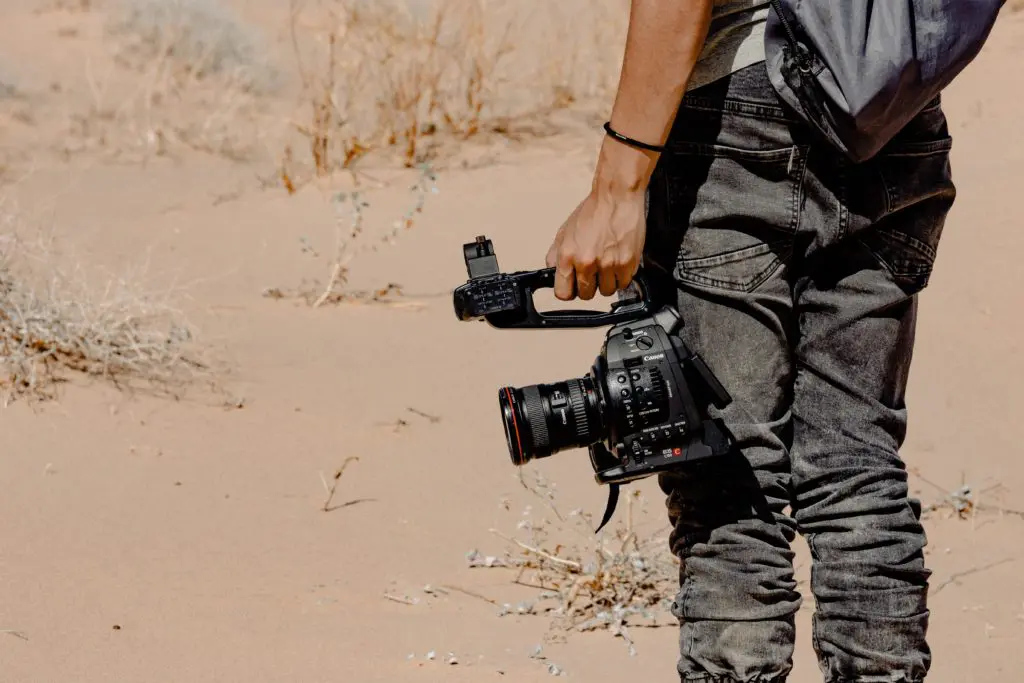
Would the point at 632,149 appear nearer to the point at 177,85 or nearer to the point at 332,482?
the point at 332,482

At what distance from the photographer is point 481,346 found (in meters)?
4.69

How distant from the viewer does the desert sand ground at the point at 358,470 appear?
2789 millimetres

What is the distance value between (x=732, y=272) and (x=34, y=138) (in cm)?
627

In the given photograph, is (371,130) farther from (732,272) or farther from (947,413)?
(732,272)

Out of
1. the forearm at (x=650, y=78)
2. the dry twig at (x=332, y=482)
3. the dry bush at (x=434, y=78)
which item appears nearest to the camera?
the forearm at (x=650, y=78)

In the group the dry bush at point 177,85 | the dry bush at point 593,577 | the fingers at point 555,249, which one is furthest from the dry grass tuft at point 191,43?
the fingers at point 555,249

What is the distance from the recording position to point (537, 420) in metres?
1.86

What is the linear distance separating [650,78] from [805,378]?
494 millimetres

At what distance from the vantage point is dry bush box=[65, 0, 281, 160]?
288 inches

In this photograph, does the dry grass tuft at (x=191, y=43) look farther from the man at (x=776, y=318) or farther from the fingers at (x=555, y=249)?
the man at (x=776, y=318)

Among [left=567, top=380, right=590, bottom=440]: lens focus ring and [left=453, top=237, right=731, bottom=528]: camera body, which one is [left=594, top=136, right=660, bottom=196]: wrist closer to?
[left=453, top=237, right=731, bottom=528]: camera body

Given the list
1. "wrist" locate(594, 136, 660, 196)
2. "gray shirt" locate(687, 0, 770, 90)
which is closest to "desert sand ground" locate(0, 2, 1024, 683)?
"wrist" locate(594, 136, 660, 196)

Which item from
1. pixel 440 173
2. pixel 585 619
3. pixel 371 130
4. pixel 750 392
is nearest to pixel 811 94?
pixel 750 392

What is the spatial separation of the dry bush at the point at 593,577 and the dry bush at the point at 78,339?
1263 millimetres
